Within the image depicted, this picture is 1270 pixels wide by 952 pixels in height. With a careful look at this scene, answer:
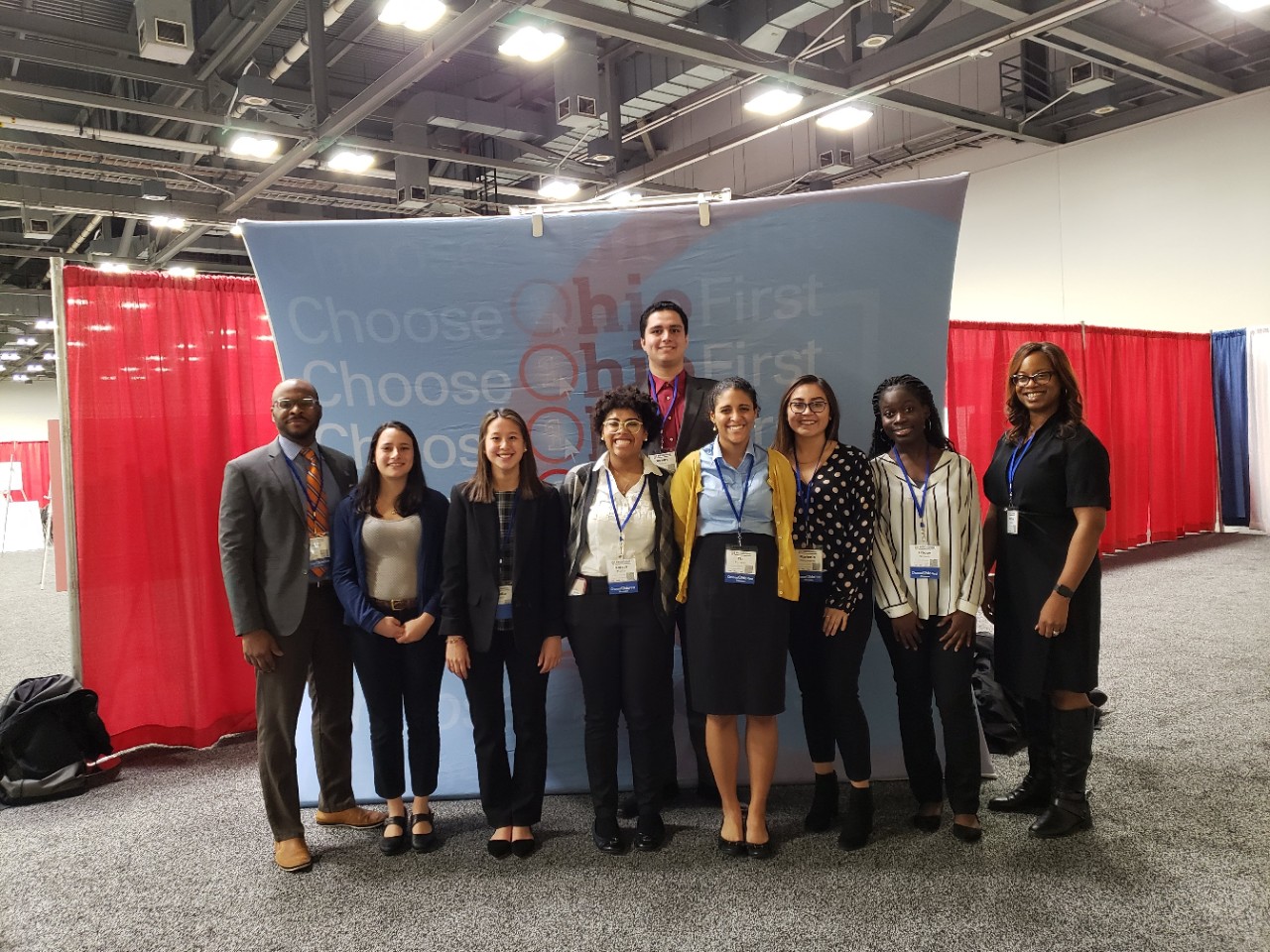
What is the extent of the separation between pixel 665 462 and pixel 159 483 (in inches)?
95.2

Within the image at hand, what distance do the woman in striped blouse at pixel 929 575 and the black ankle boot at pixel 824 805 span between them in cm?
30

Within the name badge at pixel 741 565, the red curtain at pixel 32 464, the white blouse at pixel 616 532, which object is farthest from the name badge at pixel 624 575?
the red curtain at pixel 32 464

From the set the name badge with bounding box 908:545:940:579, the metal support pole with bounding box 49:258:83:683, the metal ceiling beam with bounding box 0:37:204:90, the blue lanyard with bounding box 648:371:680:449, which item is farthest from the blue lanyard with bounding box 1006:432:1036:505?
the metal ceiling beam with bounding box 0:37:204:90

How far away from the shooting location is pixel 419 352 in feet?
10.1

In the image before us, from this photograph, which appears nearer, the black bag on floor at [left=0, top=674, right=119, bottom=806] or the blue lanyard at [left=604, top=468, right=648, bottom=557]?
the blue lanyard at [left=604, top=468, right=648, bottom=557]

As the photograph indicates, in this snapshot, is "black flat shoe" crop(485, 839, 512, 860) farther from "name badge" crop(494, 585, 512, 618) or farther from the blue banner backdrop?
"name badge" crop(494, 585, 512, 618)

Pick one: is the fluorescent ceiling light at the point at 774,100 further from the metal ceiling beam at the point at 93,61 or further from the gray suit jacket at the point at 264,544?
the gray suit jacket at the point at 264,544

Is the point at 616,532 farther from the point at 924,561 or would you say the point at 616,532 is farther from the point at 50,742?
the point at 50,742

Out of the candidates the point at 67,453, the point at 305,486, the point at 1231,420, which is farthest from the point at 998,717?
the point at 1231,420

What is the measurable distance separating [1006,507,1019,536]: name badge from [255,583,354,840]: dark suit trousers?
212 cm

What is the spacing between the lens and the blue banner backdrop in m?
2.98

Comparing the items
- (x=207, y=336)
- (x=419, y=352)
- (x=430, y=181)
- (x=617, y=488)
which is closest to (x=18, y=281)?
(x=430, y=181)

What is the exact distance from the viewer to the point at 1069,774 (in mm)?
2652

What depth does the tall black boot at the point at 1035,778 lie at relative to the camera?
110 inches
